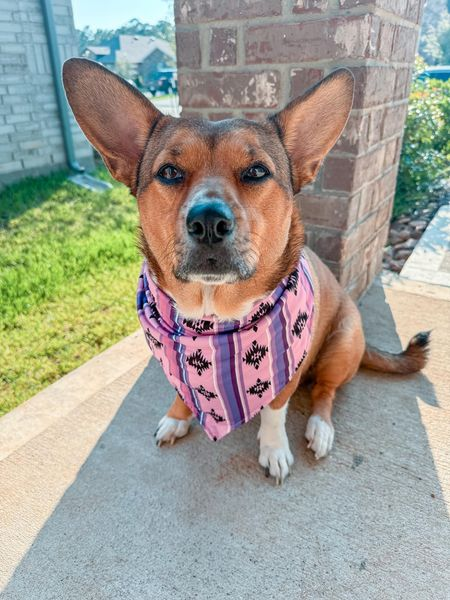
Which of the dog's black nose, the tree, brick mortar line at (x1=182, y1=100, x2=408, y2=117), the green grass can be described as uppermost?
the tree

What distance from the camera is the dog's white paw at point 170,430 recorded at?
2.06 metres

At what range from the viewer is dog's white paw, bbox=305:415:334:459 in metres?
1.96

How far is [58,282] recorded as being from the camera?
387cm

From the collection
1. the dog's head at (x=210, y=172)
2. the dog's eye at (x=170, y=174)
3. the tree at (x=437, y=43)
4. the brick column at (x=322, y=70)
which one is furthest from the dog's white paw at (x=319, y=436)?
the tree at (x=437, y=43)

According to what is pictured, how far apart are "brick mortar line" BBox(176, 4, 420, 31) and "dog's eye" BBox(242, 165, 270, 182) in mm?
1049

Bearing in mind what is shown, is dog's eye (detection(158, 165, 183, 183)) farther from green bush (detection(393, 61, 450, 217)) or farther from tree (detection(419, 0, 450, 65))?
tree (detection(419, 0, 450, 65))

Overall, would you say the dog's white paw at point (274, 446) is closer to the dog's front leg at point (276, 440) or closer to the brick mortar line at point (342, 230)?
the dog's front leg at point (276, 440)

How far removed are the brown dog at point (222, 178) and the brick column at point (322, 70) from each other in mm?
583

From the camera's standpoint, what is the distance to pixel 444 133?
5.91m

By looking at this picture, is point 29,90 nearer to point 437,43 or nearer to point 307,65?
point 307,65

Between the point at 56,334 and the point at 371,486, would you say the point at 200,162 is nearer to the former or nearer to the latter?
the point at 371,486

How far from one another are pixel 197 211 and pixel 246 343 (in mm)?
630

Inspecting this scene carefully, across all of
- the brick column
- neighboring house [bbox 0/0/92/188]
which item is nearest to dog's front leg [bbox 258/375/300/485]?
the brick column

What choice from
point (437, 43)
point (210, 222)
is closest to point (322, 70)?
point (210, 222)
